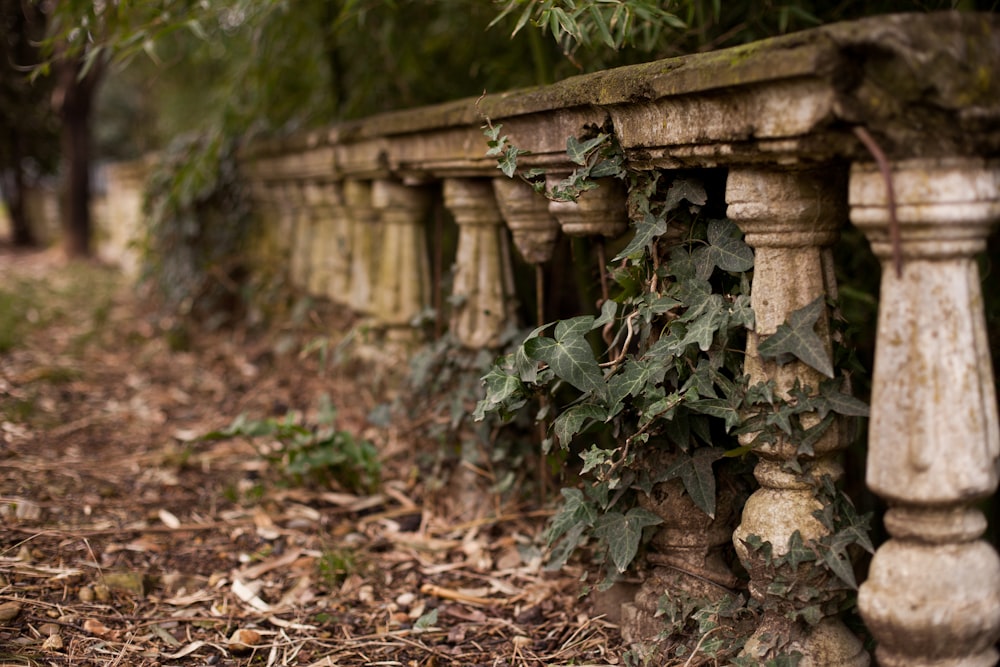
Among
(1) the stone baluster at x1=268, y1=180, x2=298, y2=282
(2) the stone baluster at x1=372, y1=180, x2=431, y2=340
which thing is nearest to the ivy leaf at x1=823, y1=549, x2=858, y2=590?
(2) the stone baluster at x1=372, y1=180, x2=431, y2=340

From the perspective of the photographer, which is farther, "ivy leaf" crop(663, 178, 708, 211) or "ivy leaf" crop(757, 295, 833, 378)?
"ivy leaf" crop(663, 178, 708, 211)

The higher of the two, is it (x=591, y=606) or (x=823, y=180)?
(x=823, y=180)

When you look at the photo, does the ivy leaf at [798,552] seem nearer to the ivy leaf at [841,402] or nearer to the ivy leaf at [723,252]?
the ivy leaf at [841,402]

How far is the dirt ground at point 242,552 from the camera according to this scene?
2053 mm

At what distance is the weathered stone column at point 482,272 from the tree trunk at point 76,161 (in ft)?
24.0

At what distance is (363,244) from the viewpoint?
3.54 metres

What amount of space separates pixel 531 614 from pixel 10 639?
1.10 meters

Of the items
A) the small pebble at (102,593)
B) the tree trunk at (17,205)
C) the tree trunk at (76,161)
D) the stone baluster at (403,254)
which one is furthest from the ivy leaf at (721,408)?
the tree trunk at (17,205)

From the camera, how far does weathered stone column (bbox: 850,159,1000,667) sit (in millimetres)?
1354

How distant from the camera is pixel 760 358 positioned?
1673mm

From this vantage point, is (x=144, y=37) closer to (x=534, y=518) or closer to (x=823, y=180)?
(x=534, y=518)

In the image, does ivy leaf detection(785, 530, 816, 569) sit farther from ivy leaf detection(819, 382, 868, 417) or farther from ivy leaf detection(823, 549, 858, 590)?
ivy leaf detection(819, 382, 868, 417)

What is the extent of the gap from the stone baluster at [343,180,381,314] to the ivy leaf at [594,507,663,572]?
1.71m

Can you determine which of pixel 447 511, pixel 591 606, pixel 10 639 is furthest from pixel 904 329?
pixel 10 639
